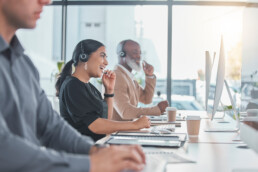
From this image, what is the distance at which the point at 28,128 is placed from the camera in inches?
44.3

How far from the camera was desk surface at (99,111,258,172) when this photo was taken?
4.03 feet

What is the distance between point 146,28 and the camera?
542cm

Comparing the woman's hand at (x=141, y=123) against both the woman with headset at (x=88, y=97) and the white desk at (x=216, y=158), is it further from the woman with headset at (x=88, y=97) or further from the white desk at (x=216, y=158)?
the white desk at (x=216, y=158)

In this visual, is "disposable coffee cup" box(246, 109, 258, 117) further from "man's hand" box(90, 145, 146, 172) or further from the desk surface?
"man's hand" box(90, 145, 146, 172)

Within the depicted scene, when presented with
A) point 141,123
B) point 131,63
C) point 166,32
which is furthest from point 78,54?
point 166,32

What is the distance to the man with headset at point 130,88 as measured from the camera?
310cm

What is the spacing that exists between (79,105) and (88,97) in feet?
0.27

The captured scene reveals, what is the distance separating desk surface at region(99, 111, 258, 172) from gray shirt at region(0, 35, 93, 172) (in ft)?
1.30

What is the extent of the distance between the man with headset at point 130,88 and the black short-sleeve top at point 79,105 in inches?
30.9

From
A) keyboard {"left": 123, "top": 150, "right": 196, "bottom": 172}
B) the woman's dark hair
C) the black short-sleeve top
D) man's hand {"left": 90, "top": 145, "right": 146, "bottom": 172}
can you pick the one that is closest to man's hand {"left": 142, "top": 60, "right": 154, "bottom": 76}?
the woman's dark hair

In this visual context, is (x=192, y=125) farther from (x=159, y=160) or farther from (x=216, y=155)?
(x=159, y=160)

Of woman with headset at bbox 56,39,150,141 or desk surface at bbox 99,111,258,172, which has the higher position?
woman with headset at bbox 56,39,150,141

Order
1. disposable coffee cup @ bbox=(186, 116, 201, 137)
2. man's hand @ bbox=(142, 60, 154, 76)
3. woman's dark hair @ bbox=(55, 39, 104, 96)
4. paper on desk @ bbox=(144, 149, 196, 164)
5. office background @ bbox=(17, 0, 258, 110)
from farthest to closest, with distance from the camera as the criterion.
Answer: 1. office background @ bbox=(17, 0, 258, 110)
2. man's hand @ bbox=(142, 60, 154, 76)
3. woman's dark hair @ bbox=(55, 39, 104, 96)
4. disposable coffee cup @ bbox=(186, 116, 201, 137)
5. paper on desk @ bbox=(144, 149, 196, 164)

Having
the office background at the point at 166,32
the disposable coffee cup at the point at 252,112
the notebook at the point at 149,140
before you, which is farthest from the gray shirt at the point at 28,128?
the office background at the point at 166,32
